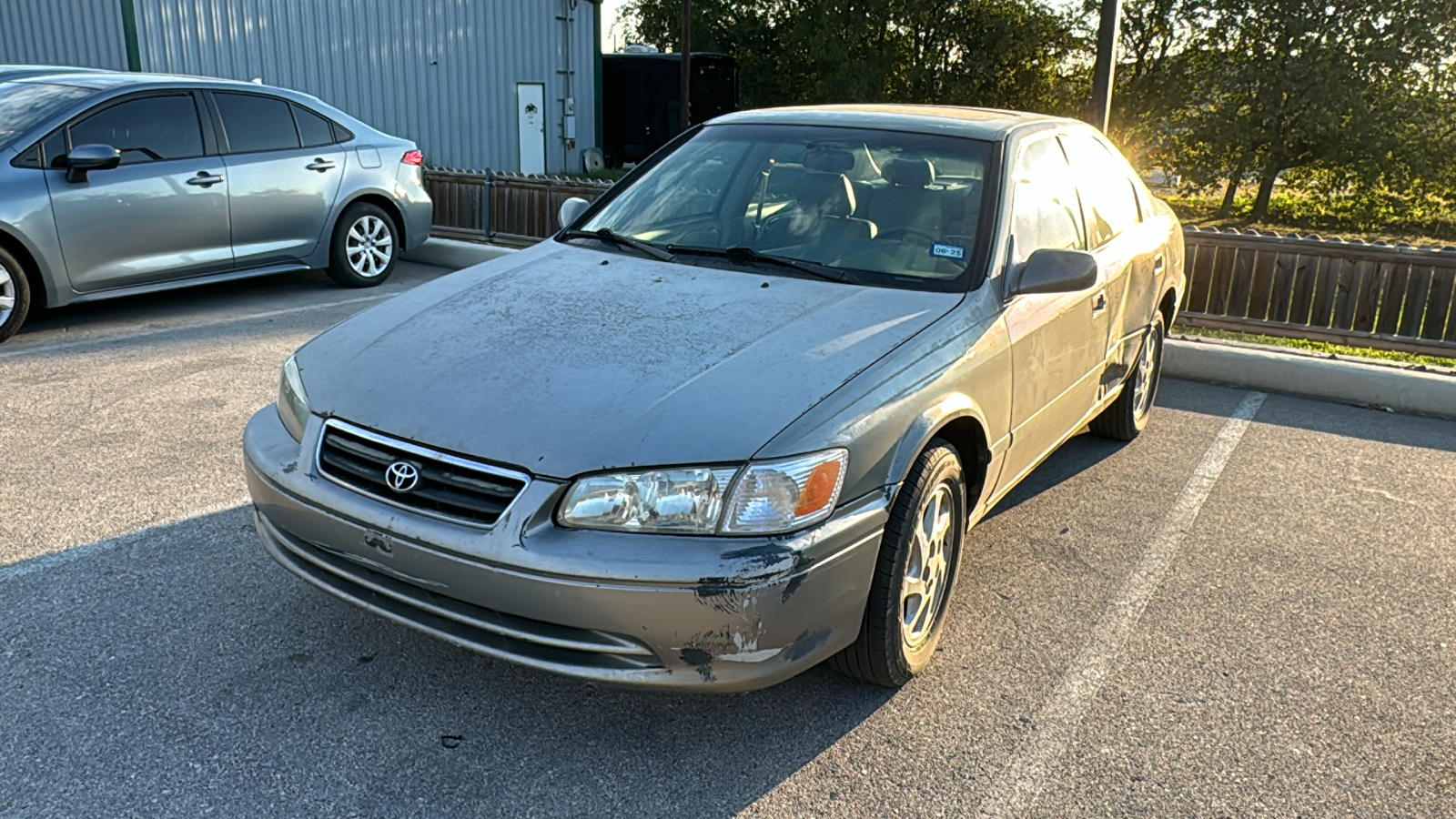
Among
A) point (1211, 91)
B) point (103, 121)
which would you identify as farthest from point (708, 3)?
point (103, 121)

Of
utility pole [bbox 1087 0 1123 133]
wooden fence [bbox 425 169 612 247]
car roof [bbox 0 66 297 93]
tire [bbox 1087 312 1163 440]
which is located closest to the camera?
tire [bbox 1087 312 1163 440]

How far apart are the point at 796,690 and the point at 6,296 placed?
19.1 ft

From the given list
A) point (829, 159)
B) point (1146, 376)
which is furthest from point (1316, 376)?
point (829, 159)

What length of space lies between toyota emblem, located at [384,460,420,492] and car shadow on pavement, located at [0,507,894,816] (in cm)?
66

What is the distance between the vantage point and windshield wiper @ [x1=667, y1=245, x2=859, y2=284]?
11.8 ft

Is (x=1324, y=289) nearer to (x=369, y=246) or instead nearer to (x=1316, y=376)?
A: (x=1316, y=376)

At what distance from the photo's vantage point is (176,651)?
126 inches

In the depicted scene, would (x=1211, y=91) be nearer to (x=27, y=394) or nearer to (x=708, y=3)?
(x=708, y=3)

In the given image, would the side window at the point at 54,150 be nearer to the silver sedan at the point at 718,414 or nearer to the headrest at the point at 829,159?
the silver sedan at the point at 718,414

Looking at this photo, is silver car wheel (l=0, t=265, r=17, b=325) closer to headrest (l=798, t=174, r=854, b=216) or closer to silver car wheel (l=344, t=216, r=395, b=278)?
silver car wheel (l=344, t=216, r=395, b=278)

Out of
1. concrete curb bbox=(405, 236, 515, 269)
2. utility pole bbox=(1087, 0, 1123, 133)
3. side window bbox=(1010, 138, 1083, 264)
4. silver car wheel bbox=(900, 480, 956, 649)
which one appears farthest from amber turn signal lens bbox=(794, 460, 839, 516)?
concrete curb bbox=(405, 236, 515, 269)

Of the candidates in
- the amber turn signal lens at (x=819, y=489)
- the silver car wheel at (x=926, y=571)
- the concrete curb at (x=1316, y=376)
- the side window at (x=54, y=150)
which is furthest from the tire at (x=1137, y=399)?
the side window at (x=54, y=150)

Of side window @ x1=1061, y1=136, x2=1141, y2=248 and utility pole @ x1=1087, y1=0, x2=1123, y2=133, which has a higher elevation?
utility pole @ x1=1087, y1=0, x2=1123, y2=133

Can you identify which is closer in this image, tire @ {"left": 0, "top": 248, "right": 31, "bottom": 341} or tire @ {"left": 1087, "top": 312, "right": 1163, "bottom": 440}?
tire @ {"left": 1087, "top": 312, "right": 1163, "bottom": 440}
